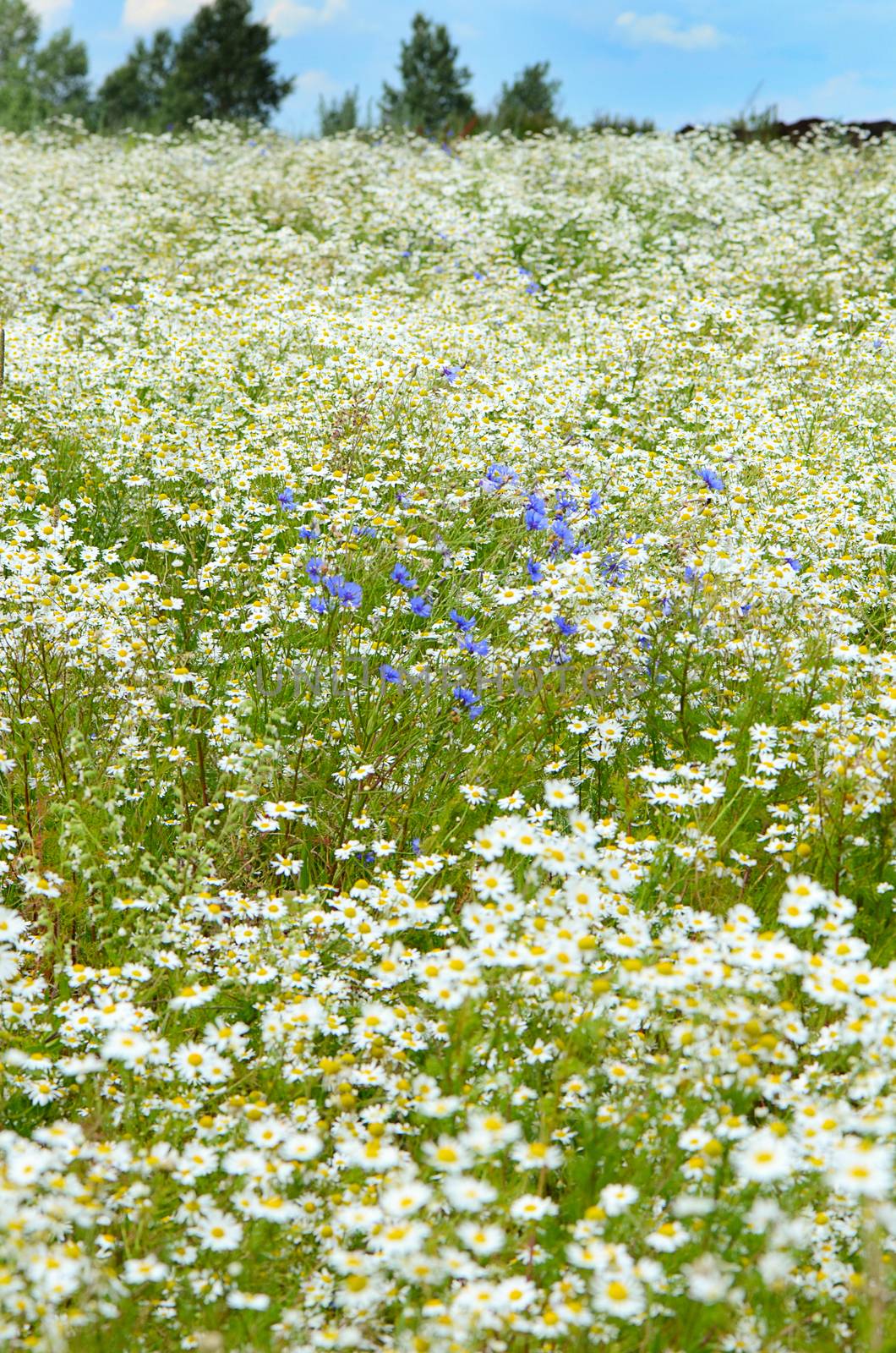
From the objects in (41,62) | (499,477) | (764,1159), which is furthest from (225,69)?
(764,1159)

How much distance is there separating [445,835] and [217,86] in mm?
46392

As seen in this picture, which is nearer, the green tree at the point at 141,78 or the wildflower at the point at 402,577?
Result: the wildflower at the point at 402,577

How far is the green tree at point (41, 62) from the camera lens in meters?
41.2

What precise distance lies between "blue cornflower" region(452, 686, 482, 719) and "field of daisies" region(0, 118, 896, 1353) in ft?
0.04

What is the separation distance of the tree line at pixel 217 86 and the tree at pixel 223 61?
0.03 meters

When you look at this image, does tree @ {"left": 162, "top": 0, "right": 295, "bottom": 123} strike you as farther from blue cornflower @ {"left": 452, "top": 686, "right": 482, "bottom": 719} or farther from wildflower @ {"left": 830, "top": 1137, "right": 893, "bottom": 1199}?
wildflower @ {"left": 830, "top": 1137, "right": 893, "bottom": 1199}

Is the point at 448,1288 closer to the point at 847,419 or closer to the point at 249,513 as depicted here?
the point at 249,513

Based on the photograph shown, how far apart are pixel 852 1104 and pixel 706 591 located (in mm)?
1775

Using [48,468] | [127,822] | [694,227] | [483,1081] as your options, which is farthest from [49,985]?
→ [694,227]

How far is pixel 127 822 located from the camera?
11.7 feet

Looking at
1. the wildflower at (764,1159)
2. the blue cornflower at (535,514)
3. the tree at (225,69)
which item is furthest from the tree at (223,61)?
the wildflower at (764,1159)

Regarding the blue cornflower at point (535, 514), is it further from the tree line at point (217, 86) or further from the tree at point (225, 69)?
the tree at point (225, 69)

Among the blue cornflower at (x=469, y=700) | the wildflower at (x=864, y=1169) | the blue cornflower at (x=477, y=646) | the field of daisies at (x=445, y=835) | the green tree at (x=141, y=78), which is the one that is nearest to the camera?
the wildflower at (x=864, y=1169)

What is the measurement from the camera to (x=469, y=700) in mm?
3883
